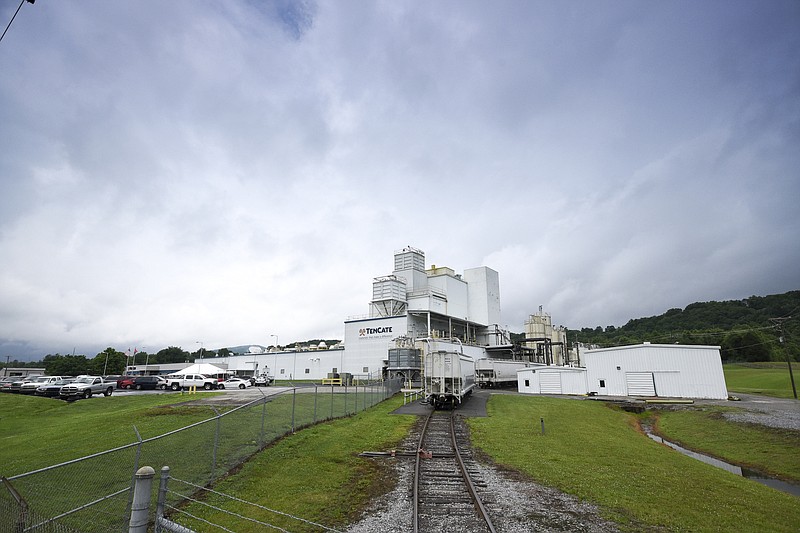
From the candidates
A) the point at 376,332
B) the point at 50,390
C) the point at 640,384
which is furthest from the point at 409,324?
the point at 50,390

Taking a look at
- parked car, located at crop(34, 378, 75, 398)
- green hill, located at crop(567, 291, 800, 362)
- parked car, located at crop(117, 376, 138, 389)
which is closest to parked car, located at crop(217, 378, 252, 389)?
parked car, located at crop(117, 376, 138, 389)

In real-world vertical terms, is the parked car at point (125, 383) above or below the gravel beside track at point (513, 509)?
above

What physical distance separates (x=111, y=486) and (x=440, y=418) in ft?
61.7

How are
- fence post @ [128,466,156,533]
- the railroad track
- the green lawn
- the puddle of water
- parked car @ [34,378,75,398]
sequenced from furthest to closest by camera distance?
parked car @ [34,378,75,398]
the puddle of water
the green lawn
the railroad track
fence post @ [128,466,156,533]

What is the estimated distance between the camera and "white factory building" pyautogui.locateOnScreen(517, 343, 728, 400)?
3759 centimetres

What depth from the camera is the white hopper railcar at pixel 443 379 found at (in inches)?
1169

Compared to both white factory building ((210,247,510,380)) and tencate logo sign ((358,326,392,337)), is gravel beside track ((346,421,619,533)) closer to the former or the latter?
white factory building ((210,247,510,380))

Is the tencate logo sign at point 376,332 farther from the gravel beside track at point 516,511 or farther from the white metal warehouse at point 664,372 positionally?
the gravel beside track at point 516,511

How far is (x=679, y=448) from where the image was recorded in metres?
21.8

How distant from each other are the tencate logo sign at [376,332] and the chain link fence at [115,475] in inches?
1758

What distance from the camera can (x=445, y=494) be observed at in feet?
36.8

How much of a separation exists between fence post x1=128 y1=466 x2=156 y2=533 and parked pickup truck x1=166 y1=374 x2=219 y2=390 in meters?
46.7

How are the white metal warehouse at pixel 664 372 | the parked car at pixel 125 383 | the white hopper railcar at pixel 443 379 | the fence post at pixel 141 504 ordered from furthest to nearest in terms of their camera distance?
the parked car at pixel 125 383 → the white metal warehouse at pixel 664 372 → the white hopper railcar at pixel 443 379 → the fence post at pixel 141 504

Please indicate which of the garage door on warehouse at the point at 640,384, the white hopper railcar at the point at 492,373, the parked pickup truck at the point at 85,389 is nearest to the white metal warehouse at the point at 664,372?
the garage door on warehouse at the point at 640,384
